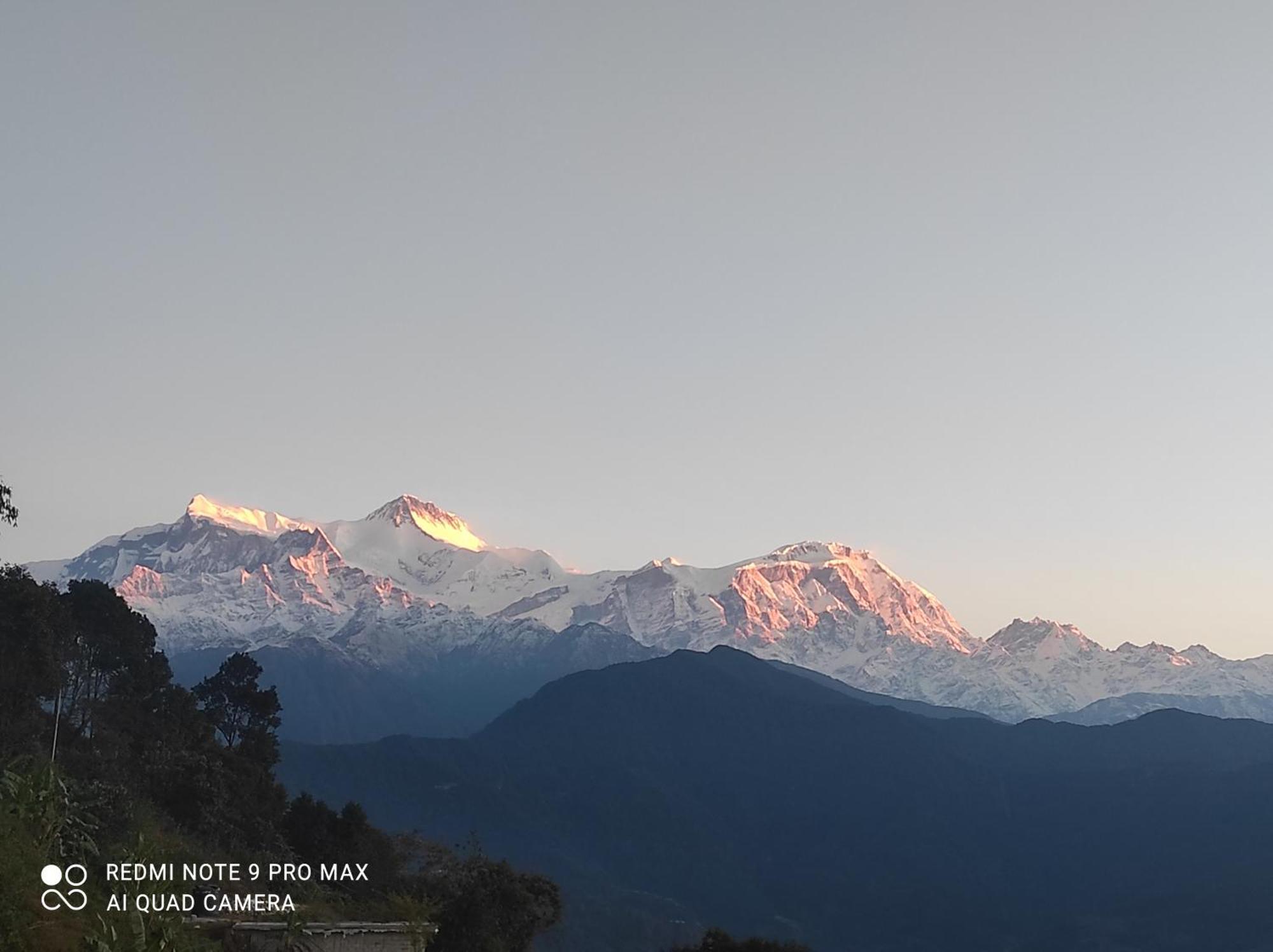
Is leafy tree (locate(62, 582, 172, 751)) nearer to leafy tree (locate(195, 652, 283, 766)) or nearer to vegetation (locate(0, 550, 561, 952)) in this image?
vegetation (locate(0, 550, 561, 952))

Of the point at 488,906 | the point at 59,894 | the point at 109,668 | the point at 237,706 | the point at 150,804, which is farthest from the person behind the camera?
the point at 237,706

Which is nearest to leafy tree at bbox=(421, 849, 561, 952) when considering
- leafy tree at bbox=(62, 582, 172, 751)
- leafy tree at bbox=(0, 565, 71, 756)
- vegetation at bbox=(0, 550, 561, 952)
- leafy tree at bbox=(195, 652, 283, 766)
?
vegetation at bbox=(0, 550, 561, 952)

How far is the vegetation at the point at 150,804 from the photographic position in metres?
33.2

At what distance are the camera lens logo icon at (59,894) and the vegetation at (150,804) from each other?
0.29 m

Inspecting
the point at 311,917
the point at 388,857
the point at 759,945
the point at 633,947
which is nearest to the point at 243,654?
the point at 388,857

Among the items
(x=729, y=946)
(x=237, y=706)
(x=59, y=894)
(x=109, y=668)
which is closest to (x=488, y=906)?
(x=729, y=946)

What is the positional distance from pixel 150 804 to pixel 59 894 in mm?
30210

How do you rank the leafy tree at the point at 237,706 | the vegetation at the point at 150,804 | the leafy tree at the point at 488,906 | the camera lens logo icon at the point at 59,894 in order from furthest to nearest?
1. the leafy tree at the point at 237,706
2. the leafy tree at the point at 488,906
3. the vegetation at the point at 150,804
4. the camera lens logo icon at the point at 59,894

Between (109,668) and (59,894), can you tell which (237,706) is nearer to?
(109,668)

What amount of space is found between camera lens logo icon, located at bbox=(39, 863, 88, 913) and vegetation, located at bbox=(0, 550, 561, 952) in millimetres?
288

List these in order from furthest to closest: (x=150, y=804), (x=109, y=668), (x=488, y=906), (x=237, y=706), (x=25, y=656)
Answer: (x=237, y=706) < (x=109, y=668) < (x=25, y=656) < (x=150, y=804) < (x=488, y=906)

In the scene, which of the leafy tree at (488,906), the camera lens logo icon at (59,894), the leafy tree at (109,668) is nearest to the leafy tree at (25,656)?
the leafy tree at (109,668)

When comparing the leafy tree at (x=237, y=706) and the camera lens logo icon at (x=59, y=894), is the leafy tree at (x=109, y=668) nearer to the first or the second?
the leafy tree at (x=237, y=706)

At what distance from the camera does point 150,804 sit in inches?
2394
